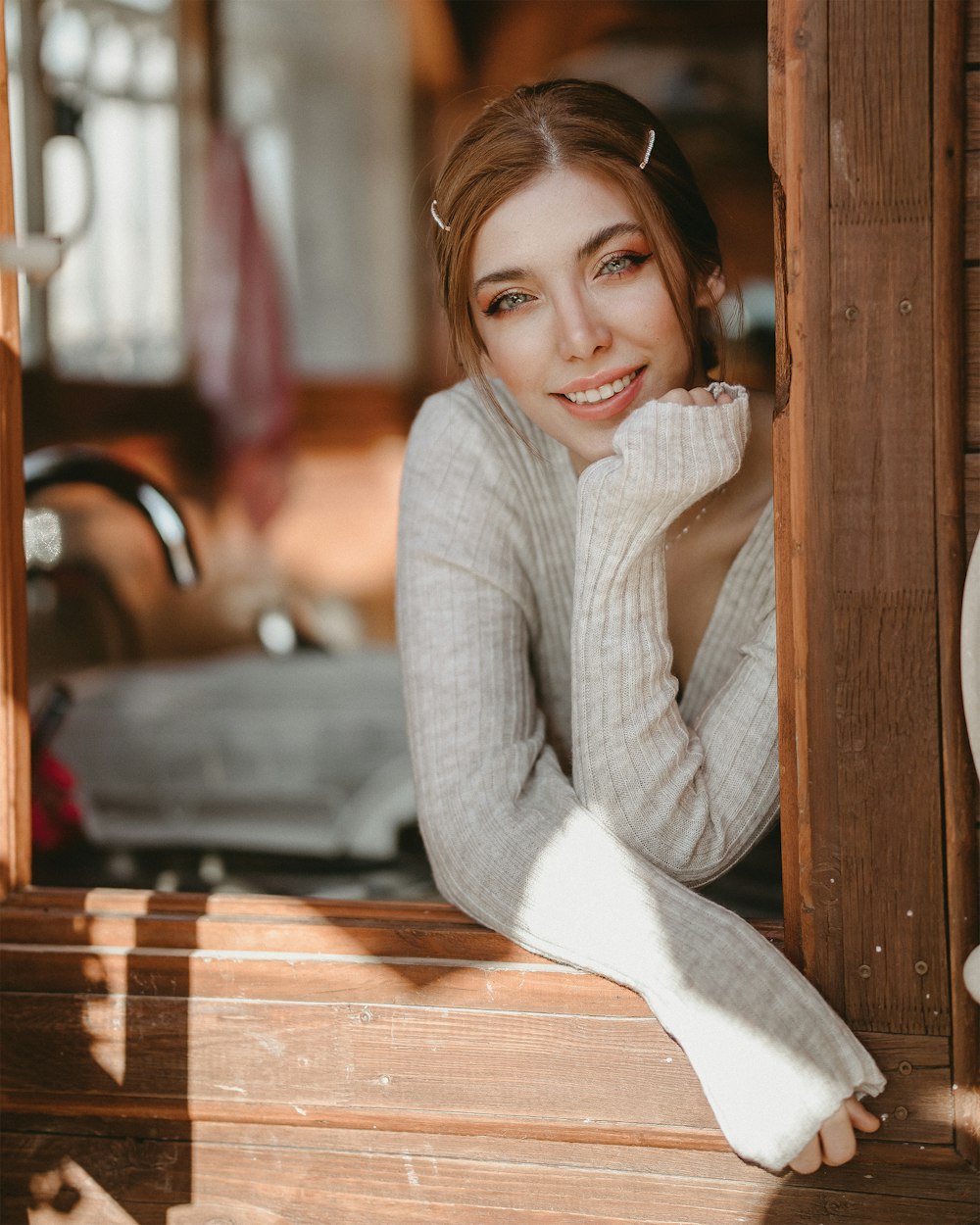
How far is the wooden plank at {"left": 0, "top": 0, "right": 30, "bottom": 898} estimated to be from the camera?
4.29ft

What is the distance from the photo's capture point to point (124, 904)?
52.6 inches

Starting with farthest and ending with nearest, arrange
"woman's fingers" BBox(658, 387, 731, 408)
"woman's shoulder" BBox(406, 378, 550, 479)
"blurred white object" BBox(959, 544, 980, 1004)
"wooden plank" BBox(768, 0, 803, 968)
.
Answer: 1. "woman's shoulder" BBox(406, 378, 550, 479)
2. "woman's fingers" BBox(658, 387, 731, 408)
3. "wooden plank" BBox(768, 0, 803, 968)
4. "blurred white object" BBox(959, 544, 980, 1004)

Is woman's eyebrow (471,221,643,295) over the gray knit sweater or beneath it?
over

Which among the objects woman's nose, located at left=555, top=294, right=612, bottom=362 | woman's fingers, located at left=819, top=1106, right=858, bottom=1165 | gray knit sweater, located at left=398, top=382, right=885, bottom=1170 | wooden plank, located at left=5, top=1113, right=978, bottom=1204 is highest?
woman's nose, located at left=555, top=294, right=612, bottom=362

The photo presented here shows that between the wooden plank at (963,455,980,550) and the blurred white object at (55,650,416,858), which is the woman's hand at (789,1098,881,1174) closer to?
the wooden plank at (963,455,980,550)

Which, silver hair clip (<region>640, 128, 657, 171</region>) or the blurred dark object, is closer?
silver hair clip (<region>640, 128, 657, 171</region>)

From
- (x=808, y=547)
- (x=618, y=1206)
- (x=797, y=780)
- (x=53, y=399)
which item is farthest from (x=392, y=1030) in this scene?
(x=53, y=399)

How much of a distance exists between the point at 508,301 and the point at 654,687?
1.52ft

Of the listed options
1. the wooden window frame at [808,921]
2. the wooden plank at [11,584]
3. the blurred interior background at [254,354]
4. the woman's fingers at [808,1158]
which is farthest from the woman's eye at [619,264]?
the blurred interior background at [254,354]

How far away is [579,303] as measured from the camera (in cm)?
126

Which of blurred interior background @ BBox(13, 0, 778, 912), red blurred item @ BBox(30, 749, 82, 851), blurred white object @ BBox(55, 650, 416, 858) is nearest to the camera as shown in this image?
red blurred item @ BBox(30, 749, 82, 851)

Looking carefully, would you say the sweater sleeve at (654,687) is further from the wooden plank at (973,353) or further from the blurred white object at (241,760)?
the blurred white object at (241,760)

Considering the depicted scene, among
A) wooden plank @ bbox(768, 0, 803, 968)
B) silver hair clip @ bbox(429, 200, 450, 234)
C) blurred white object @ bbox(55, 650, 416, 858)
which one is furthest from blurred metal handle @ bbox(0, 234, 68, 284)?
blurred white object @ bbox(55, 650, 416, 858)

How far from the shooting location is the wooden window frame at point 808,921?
105 cm
